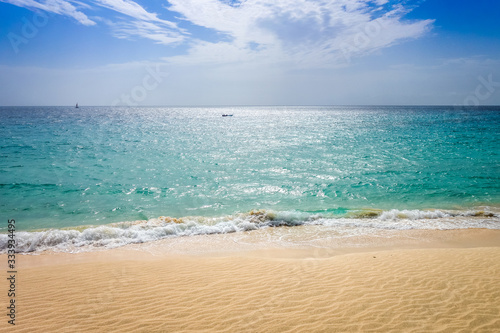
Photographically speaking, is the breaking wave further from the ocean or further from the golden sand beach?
the golden sand beach

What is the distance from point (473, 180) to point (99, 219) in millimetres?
22614

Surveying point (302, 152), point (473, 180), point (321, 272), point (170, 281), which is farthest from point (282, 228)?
point (302, 152)

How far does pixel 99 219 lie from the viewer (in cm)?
1238

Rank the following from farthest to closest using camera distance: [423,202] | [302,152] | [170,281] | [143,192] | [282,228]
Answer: [302,152] < [143,192] < [423,202] < [282,228] < [170,281]

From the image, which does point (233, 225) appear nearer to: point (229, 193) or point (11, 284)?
point (229, 193)

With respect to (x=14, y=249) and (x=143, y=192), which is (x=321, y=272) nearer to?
(x=14, y=249)

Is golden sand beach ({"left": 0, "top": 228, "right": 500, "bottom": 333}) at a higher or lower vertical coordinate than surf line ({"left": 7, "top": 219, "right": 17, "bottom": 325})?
higher

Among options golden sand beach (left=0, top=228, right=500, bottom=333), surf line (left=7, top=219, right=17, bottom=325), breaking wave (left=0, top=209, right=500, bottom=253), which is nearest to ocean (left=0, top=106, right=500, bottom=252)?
breaking wave (left=0, top=209, right=500, bottom=253)

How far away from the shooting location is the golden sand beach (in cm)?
490

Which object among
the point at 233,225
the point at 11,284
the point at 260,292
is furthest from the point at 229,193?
the point at 11,284

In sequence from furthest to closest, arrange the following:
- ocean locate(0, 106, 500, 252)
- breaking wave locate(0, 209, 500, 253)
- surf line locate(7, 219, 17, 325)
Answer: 1. ocean locate(0, 106, 500, 252)
2. breaking wave locate(0, 209, 500, 253)
3. surf line locate(7, 219, 17, 325)

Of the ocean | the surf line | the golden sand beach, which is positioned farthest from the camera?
the ocean

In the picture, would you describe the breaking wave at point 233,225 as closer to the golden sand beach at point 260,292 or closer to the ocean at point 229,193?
the ocean at point 229,193

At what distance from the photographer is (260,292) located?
5945mm
